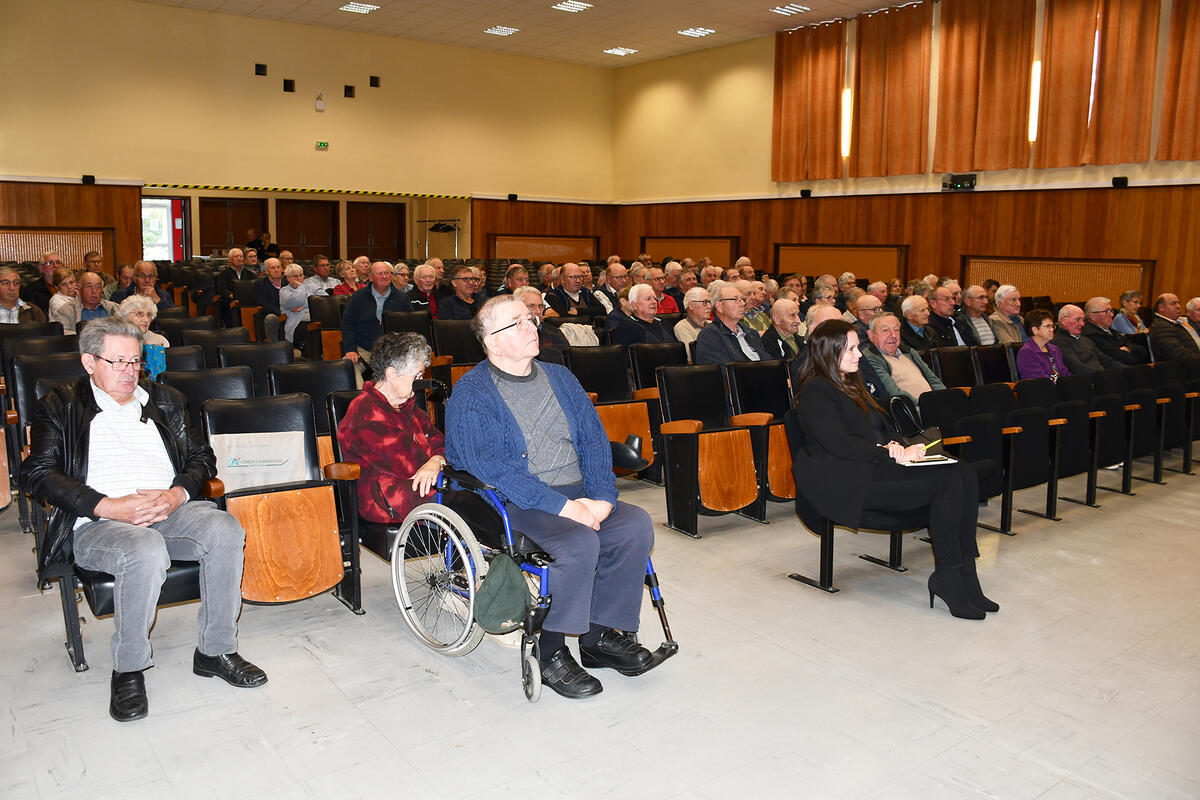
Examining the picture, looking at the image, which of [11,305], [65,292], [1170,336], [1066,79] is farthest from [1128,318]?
[11,305]

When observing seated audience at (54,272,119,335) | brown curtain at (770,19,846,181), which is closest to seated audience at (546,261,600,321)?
seated audience at (54,272,119,335)

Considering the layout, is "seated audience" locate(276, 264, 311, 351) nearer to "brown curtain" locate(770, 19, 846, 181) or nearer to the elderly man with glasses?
the elderly man with glasses

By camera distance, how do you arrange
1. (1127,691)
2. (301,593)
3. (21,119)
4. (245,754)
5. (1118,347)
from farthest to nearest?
(21,119) → (1118,347) → (301,593) → (1127,691) → (245,754)

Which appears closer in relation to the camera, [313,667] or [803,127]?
[313,667]

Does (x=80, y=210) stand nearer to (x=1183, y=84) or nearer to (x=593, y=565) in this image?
(x=593, y=565)

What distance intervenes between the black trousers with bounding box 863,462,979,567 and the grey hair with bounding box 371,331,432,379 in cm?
179

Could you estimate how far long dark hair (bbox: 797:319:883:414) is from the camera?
3.78 meters

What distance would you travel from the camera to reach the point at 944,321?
6.95 meters

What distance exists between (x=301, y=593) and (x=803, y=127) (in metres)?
12.6

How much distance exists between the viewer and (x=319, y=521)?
3.19m

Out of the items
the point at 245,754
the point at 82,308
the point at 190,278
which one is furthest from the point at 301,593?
the point at 190,278

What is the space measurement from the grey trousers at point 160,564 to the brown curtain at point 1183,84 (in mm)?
11049

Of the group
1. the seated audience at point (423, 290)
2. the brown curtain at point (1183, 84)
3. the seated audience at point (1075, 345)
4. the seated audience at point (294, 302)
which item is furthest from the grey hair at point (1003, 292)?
the seated audience at point (294, 302)

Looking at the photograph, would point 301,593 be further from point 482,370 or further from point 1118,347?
point 1118,347
